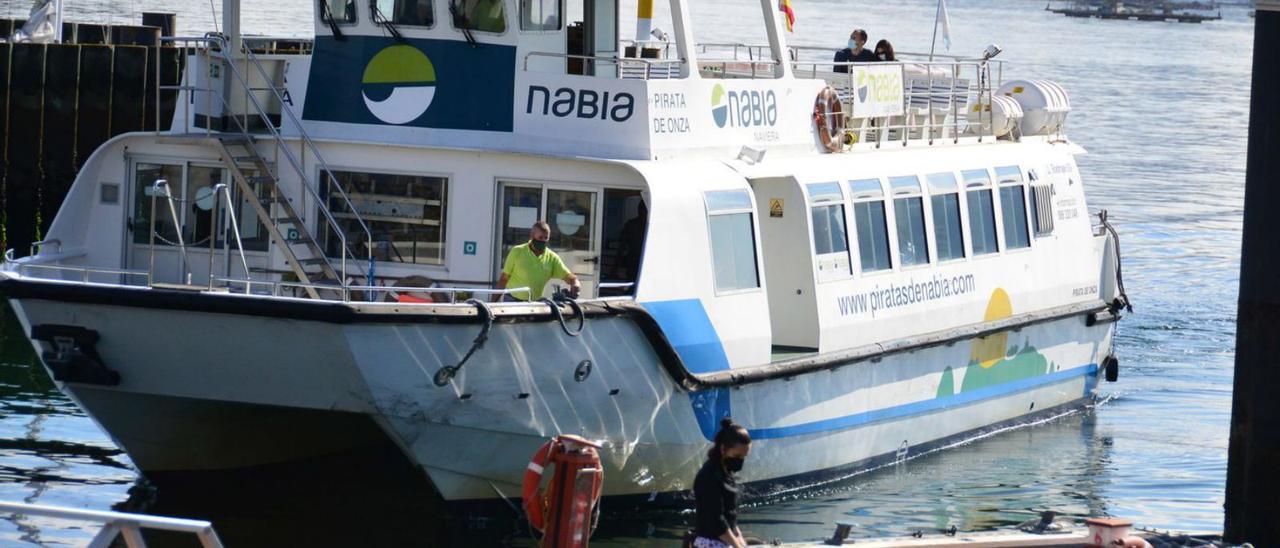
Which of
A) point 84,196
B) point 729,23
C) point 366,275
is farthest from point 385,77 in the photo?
point 729,23

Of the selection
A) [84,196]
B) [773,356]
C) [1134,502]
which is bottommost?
[1134,502]

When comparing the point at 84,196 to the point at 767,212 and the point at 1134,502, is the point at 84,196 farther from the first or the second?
the point at 1134,502

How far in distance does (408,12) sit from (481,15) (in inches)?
20.8

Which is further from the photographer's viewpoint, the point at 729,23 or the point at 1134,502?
the point at 729,23

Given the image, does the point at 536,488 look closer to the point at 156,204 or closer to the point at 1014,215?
the point at 156,204

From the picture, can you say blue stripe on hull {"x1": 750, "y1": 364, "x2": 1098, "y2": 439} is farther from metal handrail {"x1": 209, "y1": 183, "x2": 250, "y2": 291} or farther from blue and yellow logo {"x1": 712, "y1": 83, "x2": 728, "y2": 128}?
metal handrail {"x1": 209, "y1": 183, "x2": 250, "y2": 291}

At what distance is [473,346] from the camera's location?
11.6 m

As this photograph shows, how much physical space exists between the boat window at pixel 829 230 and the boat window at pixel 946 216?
1.44m

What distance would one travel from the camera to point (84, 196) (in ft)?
45.2

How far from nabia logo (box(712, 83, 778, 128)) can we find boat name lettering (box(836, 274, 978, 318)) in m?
1.49

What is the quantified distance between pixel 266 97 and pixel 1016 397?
Result: 730 centimetres

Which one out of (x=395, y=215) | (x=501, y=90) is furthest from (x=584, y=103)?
(x=395, y=215)

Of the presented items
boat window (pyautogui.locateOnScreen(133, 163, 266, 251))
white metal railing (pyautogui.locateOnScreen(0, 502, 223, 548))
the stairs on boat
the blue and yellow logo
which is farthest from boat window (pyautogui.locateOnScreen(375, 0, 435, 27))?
white metal railing (pyautogui.locateOnScreen(0, 502, 223, 548))

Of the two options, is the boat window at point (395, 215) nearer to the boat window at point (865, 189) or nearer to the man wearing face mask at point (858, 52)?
the boat window at point (865, 189)
